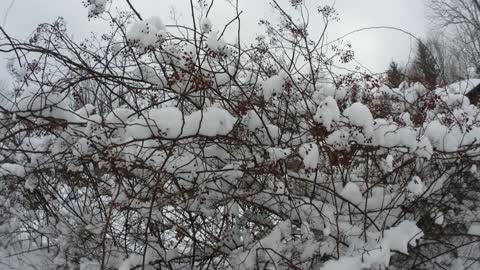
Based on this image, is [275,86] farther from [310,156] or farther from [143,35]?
[143,35]

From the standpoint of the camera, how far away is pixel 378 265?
2.14 meters

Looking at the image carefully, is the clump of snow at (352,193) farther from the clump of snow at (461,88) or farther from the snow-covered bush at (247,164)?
the clump of snow at (461,88)

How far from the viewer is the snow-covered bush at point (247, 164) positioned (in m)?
2.24

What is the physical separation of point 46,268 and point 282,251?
9.54 feet

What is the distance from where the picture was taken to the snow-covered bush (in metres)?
2.24

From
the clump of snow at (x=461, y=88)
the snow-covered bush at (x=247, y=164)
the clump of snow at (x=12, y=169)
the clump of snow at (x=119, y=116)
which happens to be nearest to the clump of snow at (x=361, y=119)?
the snow-covered bush at (x=247, y=164)

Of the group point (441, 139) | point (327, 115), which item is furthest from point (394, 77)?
point (327, 115)

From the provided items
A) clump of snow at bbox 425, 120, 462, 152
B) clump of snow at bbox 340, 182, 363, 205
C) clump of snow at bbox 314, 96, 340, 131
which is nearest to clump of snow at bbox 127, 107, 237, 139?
clump of snow at bbox 314, 96, 340, 131

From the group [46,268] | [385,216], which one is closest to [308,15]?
[385,216]

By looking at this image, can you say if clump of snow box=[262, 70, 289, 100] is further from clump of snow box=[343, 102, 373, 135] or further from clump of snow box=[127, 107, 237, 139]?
clump of snow box=[343, 102, 373, 135]

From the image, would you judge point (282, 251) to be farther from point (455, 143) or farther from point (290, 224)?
point (455, 143)

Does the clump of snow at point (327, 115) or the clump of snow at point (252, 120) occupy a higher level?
the clump of snow at point (252, 120)

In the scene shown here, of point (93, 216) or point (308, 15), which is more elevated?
point (308, 15)

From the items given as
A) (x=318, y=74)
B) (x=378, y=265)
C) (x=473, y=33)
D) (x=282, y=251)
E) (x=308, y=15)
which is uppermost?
(x=473, y=33)
